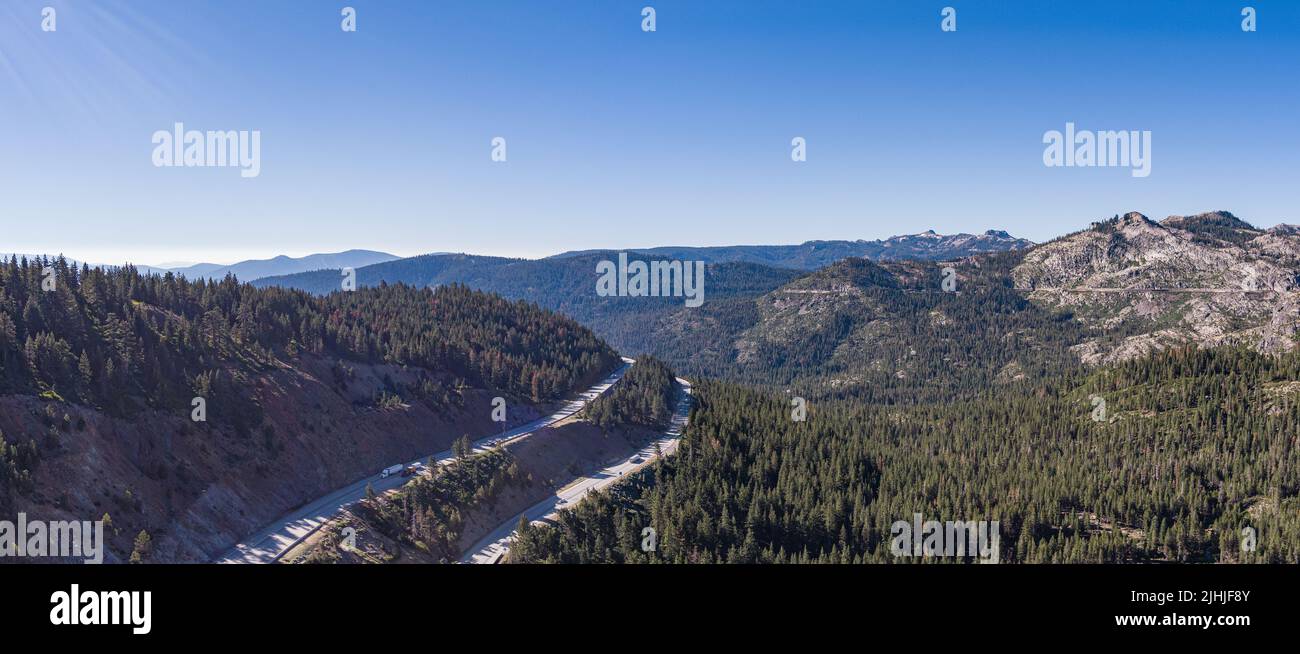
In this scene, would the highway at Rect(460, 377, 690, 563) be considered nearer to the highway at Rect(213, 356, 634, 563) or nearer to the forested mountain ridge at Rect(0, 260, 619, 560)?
the highway at Rect(213, 356, 634, 563)

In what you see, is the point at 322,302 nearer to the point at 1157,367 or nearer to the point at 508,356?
the point at 508,356

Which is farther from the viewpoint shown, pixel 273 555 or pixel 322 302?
pixel 322 302

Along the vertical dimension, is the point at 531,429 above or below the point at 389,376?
below

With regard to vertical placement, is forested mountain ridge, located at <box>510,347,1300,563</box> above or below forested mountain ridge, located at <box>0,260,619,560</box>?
below

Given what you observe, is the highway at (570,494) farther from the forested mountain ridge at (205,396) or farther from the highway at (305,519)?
the forested mountain ridge at (205,396)

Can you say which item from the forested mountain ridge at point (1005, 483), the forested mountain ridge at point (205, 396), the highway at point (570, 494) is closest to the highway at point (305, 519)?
the forested mountain ridge at point (205, 396)

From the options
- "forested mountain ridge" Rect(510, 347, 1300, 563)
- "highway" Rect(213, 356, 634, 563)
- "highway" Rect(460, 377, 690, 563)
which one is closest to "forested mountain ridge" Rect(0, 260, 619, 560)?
"highway" Rect(213, 356, 634, 563)
